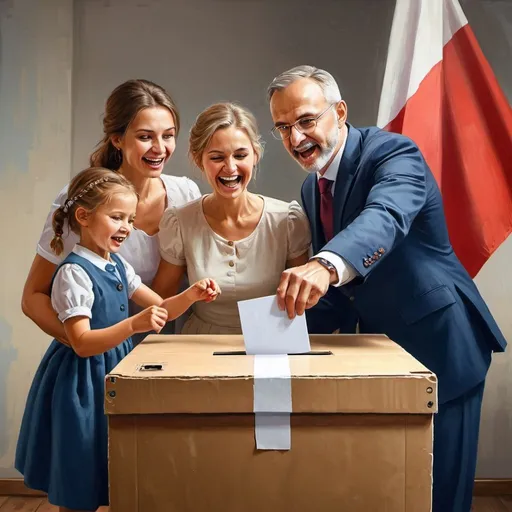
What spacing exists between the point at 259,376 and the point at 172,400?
15 cm

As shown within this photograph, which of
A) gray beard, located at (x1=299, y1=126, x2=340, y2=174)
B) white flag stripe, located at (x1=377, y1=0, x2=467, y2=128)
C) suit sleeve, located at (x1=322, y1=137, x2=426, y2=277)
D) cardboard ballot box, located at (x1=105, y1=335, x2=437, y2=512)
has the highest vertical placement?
white flag stripe, located at (x1=377, y1=0, x2=467, y2=128)

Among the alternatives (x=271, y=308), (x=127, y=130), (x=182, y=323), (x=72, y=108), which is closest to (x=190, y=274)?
(x=182, y=323)

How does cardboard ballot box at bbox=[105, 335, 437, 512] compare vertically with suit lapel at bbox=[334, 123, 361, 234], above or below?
below

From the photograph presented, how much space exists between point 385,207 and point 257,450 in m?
0.65

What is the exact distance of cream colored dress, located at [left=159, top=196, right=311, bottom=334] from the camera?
1.90 meters

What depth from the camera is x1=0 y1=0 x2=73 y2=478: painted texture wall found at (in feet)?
8.79

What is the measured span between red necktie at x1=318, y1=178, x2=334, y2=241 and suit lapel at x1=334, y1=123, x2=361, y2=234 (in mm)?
58

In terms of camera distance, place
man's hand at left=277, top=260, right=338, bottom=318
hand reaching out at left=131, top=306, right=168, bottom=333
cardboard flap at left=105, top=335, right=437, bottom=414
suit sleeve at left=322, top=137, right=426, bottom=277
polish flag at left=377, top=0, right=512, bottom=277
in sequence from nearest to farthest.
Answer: cardboard flap at left=105, top=335, right=437, bottom=414, man's hand at left=277, top=260, right=338, bottom=318, suit sleeve at left=322, top=137, right=426, bottom=277, hand reaching out at left=131, top=306, right=168, bottom=333, polish flag at left=377, top=0, right=512, bottom=277

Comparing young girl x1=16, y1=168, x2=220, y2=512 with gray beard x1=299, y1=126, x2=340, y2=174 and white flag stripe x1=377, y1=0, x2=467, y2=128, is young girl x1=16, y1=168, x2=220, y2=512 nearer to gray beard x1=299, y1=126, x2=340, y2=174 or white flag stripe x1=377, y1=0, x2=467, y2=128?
gray beard x1=299, y1=126, x2=340, y2=174

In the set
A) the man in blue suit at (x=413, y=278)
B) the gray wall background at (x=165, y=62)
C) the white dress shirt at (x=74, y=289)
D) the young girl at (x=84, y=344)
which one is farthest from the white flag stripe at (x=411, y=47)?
the white dress shirt at (x=74, y=289)

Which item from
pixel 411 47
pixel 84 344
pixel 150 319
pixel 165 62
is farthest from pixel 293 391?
pixel 165 62

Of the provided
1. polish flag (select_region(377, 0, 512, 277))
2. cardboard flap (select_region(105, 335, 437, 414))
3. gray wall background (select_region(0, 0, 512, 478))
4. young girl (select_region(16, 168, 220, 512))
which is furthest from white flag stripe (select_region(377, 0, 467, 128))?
cardboard flap (select_region(105, 335, 437, 414))

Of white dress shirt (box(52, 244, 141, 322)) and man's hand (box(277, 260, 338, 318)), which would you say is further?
white dress shirt (box(52, 244, 141, 322))

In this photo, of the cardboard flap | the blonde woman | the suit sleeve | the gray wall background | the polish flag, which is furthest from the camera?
the gray wall background
